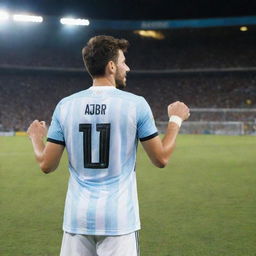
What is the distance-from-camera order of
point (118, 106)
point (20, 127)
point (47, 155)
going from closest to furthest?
point (118, 106) → point (47, 155) → point (20, 127)

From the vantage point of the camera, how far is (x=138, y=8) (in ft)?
153

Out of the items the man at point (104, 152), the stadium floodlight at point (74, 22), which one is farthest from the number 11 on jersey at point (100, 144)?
the stadium floodlight at point (74, 22)

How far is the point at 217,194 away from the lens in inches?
404

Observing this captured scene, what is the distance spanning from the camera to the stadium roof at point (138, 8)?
147 ft

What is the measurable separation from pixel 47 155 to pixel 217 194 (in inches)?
310

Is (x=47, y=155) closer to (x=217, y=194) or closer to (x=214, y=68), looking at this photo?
(x=217, y=194)

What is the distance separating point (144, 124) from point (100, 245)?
70 cm

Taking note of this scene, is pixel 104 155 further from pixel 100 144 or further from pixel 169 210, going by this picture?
pixel 169 210

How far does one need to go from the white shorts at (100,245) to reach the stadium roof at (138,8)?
44.0 m

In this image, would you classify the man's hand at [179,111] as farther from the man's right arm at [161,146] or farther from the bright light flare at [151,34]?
the bright light flare at [151,34]

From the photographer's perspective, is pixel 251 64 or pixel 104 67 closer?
pixel 104 67

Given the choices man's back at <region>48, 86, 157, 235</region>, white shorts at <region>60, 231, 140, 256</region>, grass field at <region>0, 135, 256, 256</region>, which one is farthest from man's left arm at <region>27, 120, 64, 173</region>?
grass field at <region>0, 135, 256, 256</region>

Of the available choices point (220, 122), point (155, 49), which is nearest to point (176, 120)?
point (220, 122)

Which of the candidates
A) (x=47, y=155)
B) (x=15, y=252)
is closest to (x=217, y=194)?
(x=15, y=252)
